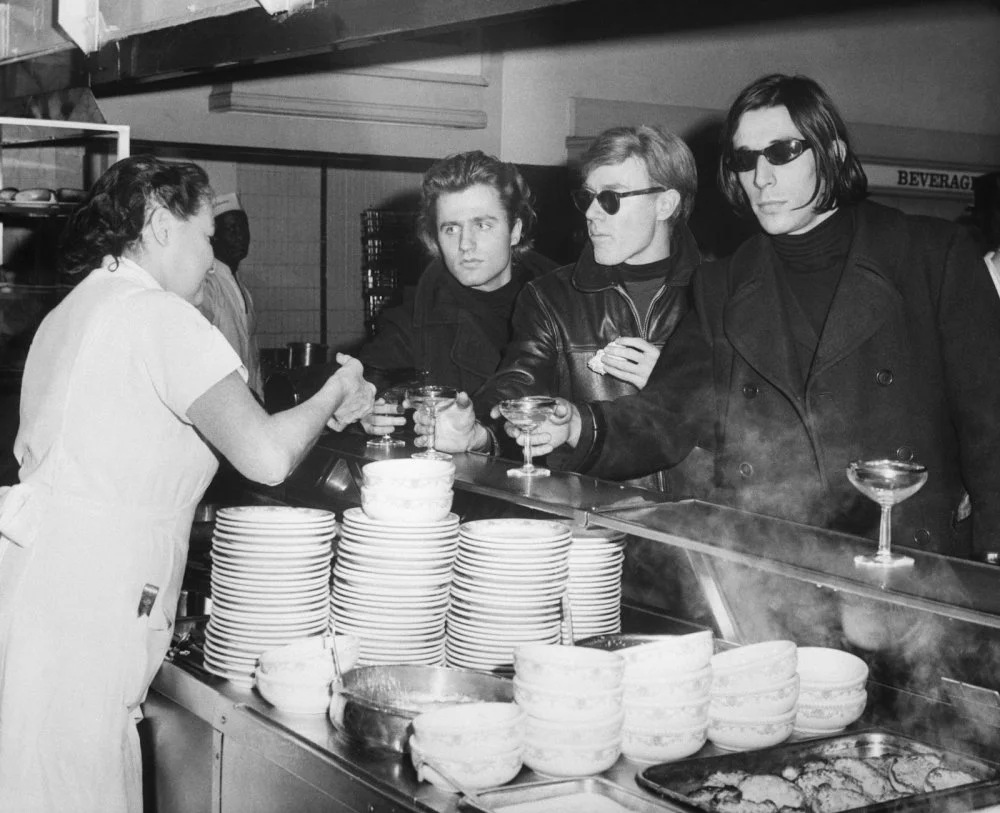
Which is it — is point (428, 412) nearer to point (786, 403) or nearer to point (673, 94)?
point (786, 403)

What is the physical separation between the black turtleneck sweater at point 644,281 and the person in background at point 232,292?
315 centimetres

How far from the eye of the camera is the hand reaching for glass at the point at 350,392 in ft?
8.99

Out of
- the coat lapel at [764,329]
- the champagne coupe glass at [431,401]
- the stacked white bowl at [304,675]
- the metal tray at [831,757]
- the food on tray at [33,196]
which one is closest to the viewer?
the metal tray at [831,757]

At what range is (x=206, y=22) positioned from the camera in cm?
350

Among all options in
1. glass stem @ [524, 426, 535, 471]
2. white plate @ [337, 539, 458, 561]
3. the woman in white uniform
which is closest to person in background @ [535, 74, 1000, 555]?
glass stem @ [524, 426, 535, 471]

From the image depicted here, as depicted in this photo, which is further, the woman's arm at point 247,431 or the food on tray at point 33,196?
the food on tray at point 33,196

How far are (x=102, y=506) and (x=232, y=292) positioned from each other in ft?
14.0

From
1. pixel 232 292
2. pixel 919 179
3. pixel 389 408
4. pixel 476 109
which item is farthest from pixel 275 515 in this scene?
pixel 919 179

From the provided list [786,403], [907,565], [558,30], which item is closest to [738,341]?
[786,403]

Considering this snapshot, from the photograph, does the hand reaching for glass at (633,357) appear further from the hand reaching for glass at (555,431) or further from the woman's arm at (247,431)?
the woman's arm at (247,431)

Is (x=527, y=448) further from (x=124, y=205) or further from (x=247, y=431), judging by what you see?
(x=124, y=205)

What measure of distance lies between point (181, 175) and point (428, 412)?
824 millimetres

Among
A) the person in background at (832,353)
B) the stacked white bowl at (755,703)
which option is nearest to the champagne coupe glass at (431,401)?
the person in background at (832,353)

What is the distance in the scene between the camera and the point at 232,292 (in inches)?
260
